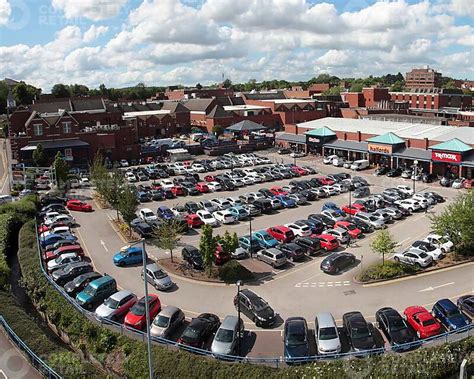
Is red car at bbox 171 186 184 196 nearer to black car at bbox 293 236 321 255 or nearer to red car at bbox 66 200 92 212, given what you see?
red car at bbox 66 200 92 212

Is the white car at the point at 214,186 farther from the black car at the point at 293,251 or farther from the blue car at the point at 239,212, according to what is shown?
the black car at the point at 293,251

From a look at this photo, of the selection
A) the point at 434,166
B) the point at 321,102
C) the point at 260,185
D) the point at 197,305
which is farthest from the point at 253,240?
the point at 321,102

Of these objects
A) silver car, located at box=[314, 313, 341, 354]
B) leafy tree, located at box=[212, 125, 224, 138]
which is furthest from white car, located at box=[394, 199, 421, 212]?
leafy tree, located at box=[212, 125, 224, 138]

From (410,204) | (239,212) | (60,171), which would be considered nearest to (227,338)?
(239,212)

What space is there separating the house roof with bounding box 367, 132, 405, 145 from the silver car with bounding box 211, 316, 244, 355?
39.8m

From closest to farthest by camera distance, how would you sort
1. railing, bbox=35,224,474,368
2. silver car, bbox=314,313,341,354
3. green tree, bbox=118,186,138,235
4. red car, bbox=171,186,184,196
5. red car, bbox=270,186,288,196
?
railing, bbox=35,224,474,368
silver car, bbox=314,313,341,354
green tree, bbox=118,186,138,235
red car, bbox=270,186,288,196
red car, bbox=171,186,184,196

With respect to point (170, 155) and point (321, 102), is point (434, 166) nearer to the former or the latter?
point (170, 155)

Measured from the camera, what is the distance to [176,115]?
3302 inches

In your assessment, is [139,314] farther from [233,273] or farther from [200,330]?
[233,273]

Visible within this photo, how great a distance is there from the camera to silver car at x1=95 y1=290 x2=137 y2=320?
69.7ft

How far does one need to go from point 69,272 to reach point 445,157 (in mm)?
38737

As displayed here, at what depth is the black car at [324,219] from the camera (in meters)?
34.2

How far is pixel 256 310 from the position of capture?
20.7 metres

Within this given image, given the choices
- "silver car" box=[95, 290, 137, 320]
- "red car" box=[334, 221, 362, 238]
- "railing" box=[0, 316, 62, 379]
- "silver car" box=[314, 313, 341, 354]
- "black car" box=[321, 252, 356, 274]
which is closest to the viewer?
"railing" box=[0, 316, 62, 379]
